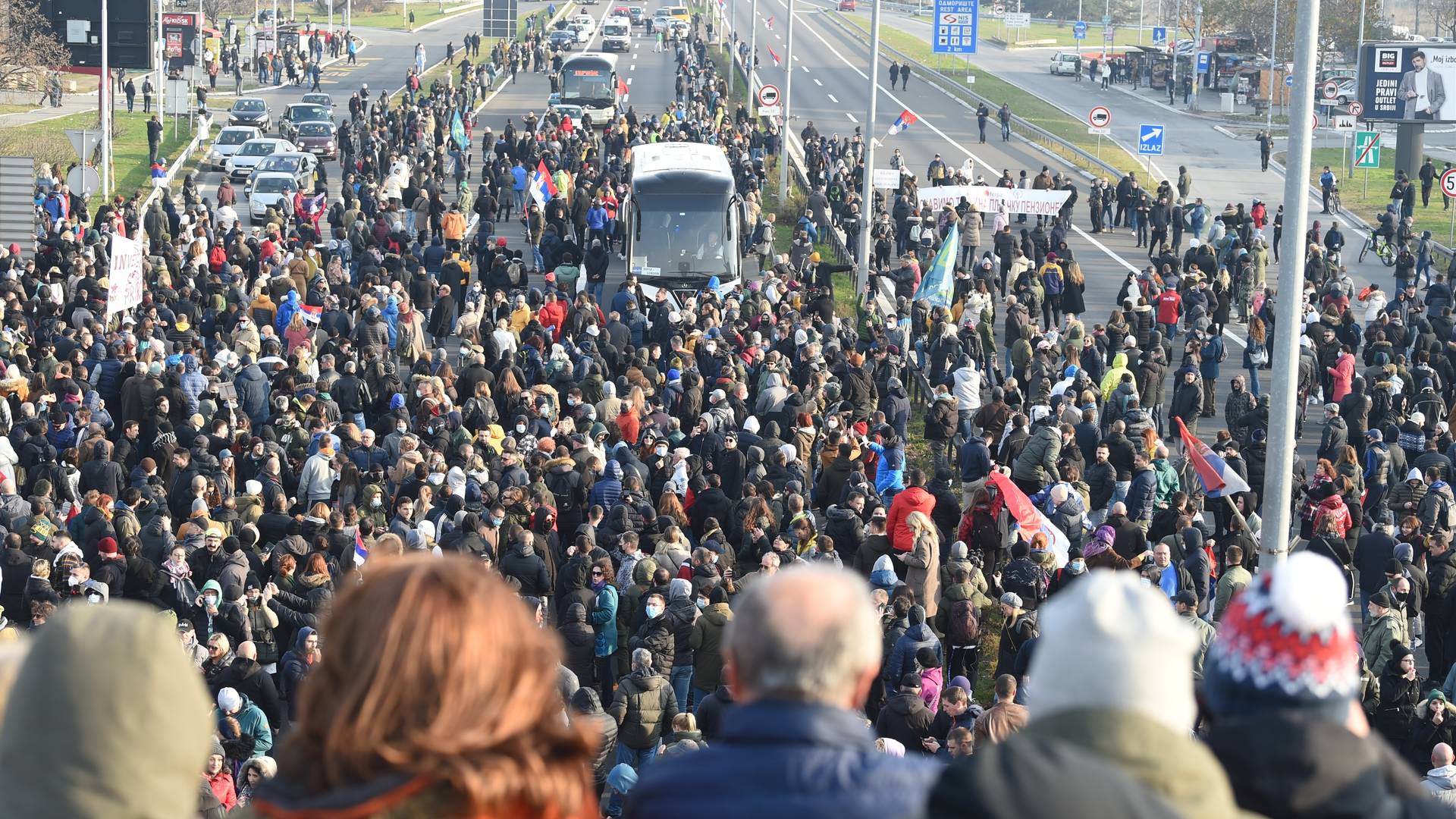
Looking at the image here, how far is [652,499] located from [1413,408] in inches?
392

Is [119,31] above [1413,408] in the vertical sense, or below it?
above

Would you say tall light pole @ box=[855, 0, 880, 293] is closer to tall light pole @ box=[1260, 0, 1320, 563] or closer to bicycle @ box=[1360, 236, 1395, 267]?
bicycle @ box=[1360, 236, 1395, 267]

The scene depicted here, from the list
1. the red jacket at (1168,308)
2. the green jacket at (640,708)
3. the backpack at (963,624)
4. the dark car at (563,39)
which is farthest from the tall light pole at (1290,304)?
the dark car at (563,39)

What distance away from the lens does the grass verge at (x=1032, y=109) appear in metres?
60.6

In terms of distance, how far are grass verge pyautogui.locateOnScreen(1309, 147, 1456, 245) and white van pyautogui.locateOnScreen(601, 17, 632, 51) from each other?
35.0 meters

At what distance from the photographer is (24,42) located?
55844 mm

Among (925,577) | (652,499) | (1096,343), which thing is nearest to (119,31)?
(1096,343)

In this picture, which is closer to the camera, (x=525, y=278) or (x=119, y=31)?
(x=525, y=278)

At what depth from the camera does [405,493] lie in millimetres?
17078

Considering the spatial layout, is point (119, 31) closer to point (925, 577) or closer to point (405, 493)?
point (405, 493)

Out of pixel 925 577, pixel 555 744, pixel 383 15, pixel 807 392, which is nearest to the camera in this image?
pixel 555 744

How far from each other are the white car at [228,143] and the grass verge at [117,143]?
1.78 metres

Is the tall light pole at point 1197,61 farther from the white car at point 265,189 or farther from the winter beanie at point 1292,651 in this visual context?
the winter beanie at point 1292,651

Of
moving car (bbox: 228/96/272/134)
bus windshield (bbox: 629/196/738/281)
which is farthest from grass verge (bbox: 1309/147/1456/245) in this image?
moving car (bbox: 228/96/272/134)
